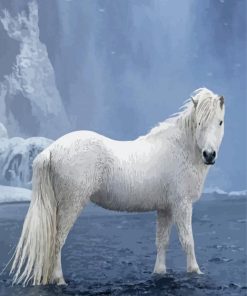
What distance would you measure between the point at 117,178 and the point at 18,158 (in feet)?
6.44

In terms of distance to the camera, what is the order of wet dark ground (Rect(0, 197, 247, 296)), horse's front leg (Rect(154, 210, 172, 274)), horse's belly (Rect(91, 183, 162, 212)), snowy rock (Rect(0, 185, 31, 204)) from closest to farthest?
wet dark ground (Rect(0, 197, 247, 296)) < horse's belly (Rect(91, 183, 162, 212)) < horse's front leg (Rect(154, 210, 172, 274)) < snowy rock (Rect(0, 185, 31, 204))

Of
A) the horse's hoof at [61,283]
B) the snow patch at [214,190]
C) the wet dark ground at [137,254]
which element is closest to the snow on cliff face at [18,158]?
the wet dark ground at [137,254]

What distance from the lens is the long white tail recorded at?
6.09 ft

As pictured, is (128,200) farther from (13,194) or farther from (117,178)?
(13,194)

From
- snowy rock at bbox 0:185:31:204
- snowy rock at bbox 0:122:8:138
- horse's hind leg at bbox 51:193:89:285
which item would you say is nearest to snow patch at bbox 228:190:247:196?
snowy rock at bbox 0:185:31:204

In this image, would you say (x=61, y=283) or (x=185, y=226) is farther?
(x=185, y=226)

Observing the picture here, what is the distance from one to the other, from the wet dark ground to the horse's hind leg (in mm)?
57

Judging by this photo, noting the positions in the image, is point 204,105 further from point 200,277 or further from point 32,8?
point 32,8

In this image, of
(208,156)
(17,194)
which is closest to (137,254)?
(208,156)

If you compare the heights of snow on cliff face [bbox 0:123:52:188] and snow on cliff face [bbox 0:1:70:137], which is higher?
snow on cliff face [bbox 0:1:70:137]

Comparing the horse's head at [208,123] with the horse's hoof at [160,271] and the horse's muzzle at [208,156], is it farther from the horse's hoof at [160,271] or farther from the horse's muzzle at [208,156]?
the horse's hoof at [160,271]

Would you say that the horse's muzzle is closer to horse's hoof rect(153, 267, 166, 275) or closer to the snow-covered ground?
horse's hoof rect(153, 267, 166, 275)

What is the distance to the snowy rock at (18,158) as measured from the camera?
12.3 feet

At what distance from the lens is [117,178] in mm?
1943
